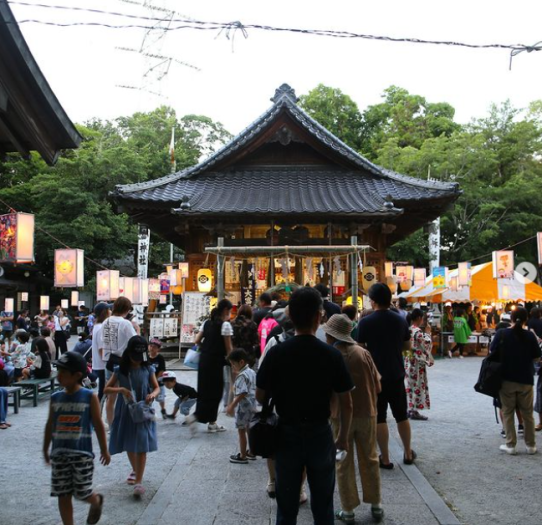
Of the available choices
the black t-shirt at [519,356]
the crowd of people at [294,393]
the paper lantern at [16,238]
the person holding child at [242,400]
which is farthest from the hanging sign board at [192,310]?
the black t-shirt at [519,356]

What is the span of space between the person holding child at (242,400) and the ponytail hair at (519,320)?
3.24 meters

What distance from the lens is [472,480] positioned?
569cm

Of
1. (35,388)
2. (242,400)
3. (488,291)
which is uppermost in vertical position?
(488,291)

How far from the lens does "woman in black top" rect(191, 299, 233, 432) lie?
7730mm

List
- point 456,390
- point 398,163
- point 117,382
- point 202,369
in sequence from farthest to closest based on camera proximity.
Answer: point 398,163 < point 456,390 < point 202,369 < point 117,382

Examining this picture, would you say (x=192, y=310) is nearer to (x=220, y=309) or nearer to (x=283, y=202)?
(x=283, y=202)

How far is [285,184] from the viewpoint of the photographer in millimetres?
17703

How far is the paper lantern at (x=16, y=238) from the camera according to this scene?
8.73 metres

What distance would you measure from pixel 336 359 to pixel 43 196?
32.1 metres

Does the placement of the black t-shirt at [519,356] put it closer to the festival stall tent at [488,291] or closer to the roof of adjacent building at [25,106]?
the roof of adjacent building at [25,106]

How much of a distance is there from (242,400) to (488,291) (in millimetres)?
17512

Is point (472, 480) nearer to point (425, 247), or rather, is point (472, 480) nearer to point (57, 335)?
point (57, 335)

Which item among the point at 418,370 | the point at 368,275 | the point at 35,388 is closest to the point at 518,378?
the point at 418,370

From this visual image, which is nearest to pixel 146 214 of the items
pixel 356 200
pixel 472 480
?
pixel 356 200
